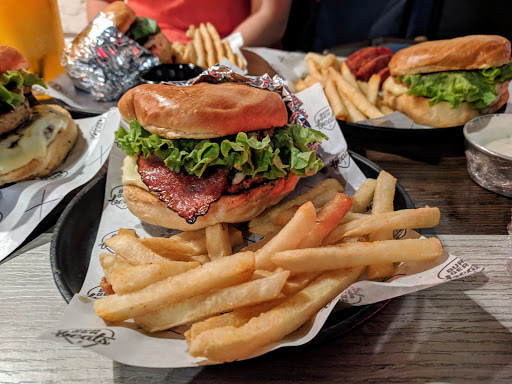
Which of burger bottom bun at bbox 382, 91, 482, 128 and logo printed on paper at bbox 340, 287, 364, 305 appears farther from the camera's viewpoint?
burger bottom bun at bbox 382, 91, 482, 128

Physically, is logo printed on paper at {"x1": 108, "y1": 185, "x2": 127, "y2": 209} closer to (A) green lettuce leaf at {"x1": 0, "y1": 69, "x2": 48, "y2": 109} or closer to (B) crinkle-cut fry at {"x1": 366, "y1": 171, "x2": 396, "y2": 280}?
(A) green lettuce leaf at {"x1": 0, "y1": 69, "x2": 48, "y2": 109}

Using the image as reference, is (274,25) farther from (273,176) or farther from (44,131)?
(273,176)

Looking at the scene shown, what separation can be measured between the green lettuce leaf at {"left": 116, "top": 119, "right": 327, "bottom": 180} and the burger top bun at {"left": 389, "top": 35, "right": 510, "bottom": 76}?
4.26 feet

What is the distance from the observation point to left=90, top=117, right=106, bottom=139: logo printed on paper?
259 centimetres

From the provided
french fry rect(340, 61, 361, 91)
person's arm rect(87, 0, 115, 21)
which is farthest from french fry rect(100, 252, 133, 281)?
person's arm rect(87, 0, 115, 21)

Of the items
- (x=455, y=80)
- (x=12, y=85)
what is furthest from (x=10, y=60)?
(x=455, y=80)

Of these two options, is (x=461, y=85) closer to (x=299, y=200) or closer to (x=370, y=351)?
(x=299, y=200)

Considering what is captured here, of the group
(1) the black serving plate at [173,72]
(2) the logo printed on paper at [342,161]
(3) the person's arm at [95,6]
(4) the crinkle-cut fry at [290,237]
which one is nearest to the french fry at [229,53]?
(1) the black serving plate at [173,72]

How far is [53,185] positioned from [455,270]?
1955 millimetres

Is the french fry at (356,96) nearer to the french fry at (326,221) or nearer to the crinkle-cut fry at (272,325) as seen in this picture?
the french fry at (326,221)

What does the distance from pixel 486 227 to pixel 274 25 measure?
11.9ft

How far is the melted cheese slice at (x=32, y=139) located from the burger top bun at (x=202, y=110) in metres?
0.74

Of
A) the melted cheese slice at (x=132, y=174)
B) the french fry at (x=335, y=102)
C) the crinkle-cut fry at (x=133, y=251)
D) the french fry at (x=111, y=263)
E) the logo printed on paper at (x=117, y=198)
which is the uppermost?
the crinkle-cut fry at (x=133, y=251)

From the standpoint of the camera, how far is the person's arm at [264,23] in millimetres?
4445
